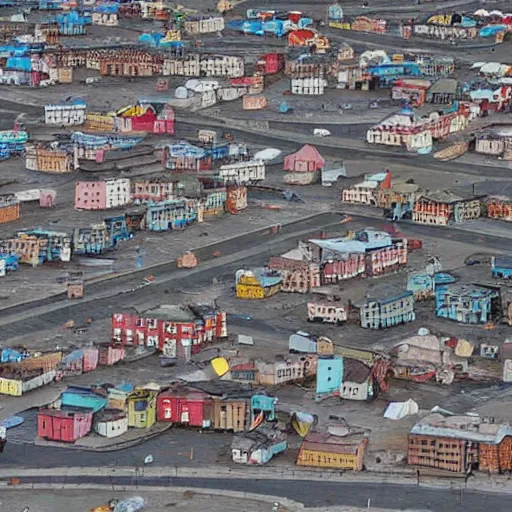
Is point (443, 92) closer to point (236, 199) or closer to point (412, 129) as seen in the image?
point (412, 129)

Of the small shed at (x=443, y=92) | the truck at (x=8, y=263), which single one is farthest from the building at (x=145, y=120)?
the truck at (x=8, y=263)

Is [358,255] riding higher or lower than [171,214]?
higher

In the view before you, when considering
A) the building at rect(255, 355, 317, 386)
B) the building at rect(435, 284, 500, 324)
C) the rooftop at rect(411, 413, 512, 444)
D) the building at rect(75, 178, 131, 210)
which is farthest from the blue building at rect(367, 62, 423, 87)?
the rooftop at rect(411, 413, 512, 444)

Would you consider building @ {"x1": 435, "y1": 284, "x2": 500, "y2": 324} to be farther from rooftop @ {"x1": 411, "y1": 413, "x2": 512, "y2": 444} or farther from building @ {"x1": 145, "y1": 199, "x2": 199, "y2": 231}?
building @ {"x1": 145, "y1": 199, "x2": 199, "y2": 231}

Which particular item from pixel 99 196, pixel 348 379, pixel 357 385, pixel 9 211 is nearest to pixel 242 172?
pixel 99 196

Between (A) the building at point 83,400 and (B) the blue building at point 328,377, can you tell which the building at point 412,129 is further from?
(A) the building at point 83,400

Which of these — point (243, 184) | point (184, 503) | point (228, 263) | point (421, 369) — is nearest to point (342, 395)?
point (421, 369)
